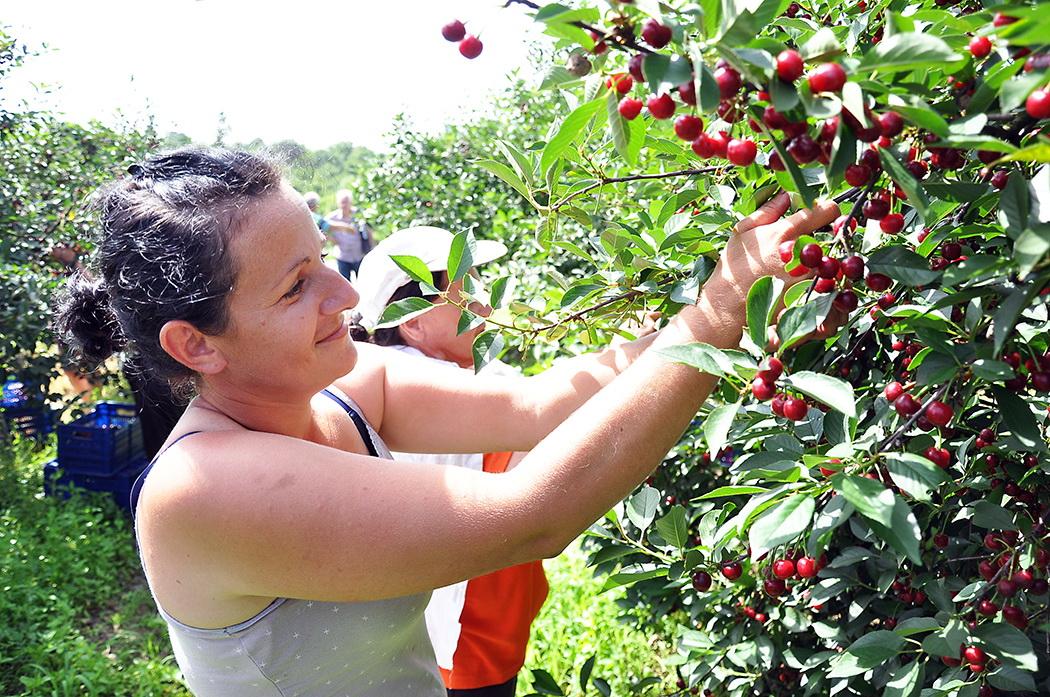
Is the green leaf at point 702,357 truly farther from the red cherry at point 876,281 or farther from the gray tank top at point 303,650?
the gray tank top at point 303,650

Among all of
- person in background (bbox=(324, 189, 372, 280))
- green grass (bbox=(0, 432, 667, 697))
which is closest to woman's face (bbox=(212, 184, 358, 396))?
green grass (bbox=(0, 432, 667, 697))

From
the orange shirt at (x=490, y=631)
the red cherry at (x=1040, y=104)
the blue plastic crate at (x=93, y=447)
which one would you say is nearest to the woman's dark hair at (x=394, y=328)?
the orange shirt at (x=490, y=631)

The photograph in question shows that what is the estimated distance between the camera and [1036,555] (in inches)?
47.6

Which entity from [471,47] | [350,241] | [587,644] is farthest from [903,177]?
[350,241]

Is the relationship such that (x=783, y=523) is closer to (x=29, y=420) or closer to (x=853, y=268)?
(x=853, y=268)

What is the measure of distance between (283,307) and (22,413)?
554 cm

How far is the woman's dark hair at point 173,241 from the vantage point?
4.39ft

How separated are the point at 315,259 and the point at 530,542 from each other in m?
0.56

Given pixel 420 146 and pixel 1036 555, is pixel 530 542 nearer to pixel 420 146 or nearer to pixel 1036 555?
pixel 1036 555

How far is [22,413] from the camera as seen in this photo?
6004 millimetres

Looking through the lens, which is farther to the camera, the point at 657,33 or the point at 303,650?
the point at 303,650

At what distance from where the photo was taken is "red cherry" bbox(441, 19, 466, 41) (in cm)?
120

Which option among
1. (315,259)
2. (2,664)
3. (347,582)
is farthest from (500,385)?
(2,664)

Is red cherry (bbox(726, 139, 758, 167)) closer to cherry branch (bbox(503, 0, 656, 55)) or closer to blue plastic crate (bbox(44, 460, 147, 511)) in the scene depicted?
Answer: cherry branch (bbox(503, 0, 656, 55))
